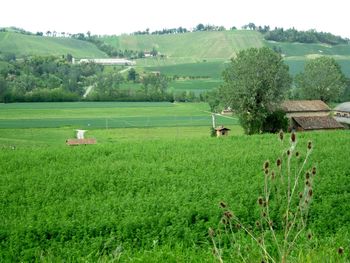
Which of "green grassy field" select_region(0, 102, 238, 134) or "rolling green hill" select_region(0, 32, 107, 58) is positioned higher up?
"rolling green hill" select_region(0, 32, 107, 58)

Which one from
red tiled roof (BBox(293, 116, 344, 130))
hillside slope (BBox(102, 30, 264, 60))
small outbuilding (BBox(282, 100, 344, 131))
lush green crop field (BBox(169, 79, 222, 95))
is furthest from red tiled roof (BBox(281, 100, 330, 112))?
hillside slope (BBox(102, 30, 264, 60))

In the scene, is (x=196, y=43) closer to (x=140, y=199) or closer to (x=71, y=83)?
(x=71, y=83)

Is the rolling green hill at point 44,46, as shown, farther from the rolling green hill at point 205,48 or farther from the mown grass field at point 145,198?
the mown grass field at point 145,198

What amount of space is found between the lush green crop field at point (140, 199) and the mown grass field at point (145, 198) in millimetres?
33

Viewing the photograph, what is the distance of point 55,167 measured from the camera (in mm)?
18391

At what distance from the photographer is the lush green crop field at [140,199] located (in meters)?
10.4

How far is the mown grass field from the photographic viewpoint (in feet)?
33.9

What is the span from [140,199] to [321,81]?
147ft

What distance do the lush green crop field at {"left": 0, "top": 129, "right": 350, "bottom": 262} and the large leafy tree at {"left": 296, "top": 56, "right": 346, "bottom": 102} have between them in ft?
108

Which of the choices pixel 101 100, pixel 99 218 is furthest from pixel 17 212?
pixel 101 100

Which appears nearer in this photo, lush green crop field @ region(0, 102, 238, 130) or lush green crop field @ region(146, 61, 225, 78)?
lush green crop field @ region(0, 102, 238, 130)

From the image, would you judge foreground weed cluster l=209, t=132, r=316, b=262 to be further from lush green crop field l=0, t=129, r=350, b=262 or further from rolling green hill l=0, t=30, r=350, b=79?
rolling green hill l=0, t=30, r=350, b=79

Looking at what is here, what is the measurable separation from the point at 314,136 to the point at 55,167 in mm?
15007

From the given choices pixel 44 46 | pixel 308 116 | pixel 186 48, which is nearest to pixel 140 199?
pixel 308 116
